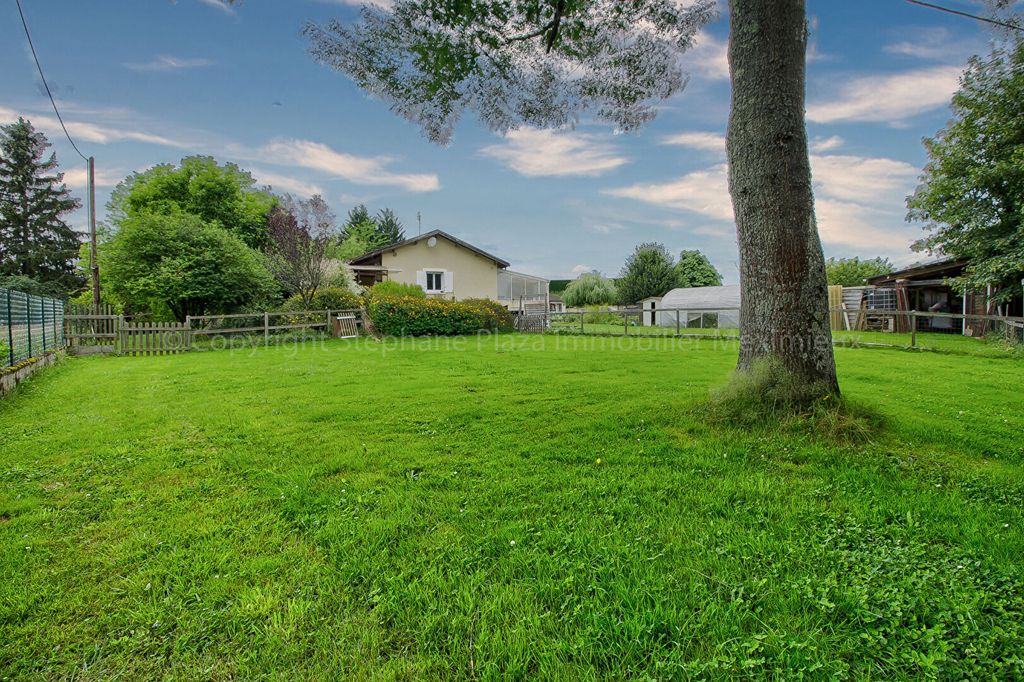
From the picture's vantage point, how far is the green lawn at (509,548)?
5.11 feet

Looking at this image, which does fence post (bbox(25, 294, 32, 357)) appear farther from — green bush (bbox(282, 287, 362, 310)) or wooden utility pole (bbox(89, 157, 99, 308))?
wooden utility pole (bbox(89, 157, 99, 308))

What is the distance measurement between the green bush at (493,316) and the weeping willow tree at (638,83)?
11730 millimetres

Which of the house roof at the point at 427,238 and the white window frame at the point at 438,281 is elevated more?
the house roof at the point at 427,238

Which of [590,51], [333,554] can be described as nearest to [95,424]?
[333,554]

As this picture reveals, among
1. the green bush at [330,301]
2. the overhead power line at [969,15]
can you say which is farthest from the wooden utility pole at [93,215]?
the overhead power line at [969,15]

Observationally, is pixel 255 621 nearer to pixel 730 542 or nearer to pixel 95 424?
pixel 730 542

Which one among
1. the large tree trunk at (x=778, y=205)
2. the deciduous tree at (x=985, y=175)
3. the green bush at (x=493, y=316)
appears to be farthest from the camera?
the green bush at (x=493, y=316)

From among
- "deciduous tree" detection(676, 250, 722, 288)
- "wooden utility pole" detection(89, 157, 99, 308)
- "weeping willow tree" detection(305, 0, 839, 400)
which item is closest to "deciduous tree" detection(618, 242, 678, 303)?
"deciduous tree" detection(676, 250, 722, 288)

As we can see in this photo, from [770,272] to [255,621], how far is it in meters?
4.35

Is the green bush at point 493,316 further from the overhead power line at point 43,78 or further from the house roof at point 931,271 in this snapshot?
the house roof at point 931,271

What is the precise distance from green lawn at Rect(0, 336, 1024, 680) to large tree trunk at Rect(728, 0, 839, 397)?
842 millimetres

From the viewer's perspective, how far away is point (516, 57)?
6957 mm

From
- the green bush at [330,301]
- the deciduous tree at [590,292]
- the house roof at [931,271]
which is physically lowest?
the green bush at [330,301]

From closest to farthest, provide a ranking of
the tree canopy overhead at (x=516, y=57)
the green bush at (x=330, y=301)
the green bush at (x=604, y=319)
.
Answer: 1. the tree canopy overhead at (x=516, y=57)
2. the green bush at (x=330, y=301)
3. the green bush at (x=604, y=319)
